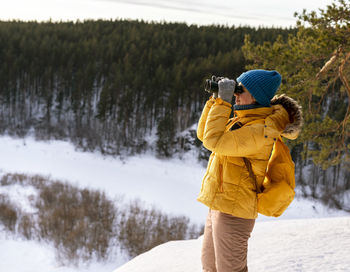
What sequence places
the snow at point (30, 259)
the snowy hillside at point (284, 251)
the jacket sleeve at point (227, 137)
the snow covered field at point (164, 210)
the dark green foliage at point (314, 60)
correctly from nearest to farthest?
the jacket sleeve at point (227, 137), the snowy hillside at point (284, 251), the snow covered field at point (164, 210), the dark green foliage at point (314, 60), the snow at point (30, 259)

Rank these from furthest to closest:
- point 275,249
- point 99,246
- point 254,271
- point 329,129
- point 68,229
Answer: point 68,229 < point 99,246 < point 329,129 < point 275,249 < point 254,271

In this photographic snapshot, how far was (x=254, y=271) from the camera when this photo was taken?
3.61 metres

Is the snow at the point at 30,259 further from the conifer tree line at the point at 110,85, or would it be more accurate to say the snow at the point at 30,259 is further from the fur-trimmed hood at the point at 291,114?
the conifer tree line at the point at 110,85

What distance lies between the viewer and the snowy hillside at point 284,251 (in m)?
3.63

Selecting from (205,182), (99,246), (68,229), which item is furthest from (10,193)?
(205,182)

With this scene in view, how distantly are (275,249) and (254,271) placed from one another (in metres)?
0.71

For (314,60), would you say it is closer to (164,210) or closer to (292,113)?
(292,113)

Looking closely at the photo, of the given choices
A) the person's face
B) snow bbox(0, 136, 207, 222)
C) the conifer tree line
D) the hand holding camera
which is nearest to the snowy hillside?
the person's face

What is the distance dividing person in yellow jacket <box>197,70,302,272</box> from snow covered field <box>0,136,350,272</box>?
169 centimetres

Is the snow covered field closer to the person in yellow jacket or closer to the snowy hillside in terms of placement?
the snowy hillside

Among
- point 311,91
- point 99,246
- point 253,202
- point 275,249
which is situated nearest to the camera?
point 253,202

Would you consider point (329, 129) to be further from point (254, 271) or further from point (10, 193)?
point (10, 193)

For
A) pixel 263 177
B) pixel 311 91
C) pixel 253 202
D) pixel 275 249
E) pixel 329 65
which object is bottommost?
pixel 275 249

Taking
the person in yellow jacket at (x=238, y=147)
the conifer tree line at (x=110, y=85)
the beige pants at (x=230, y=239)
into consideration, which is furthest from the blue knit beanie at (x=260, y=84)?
the conifer tree line at (x=110, y=85)
